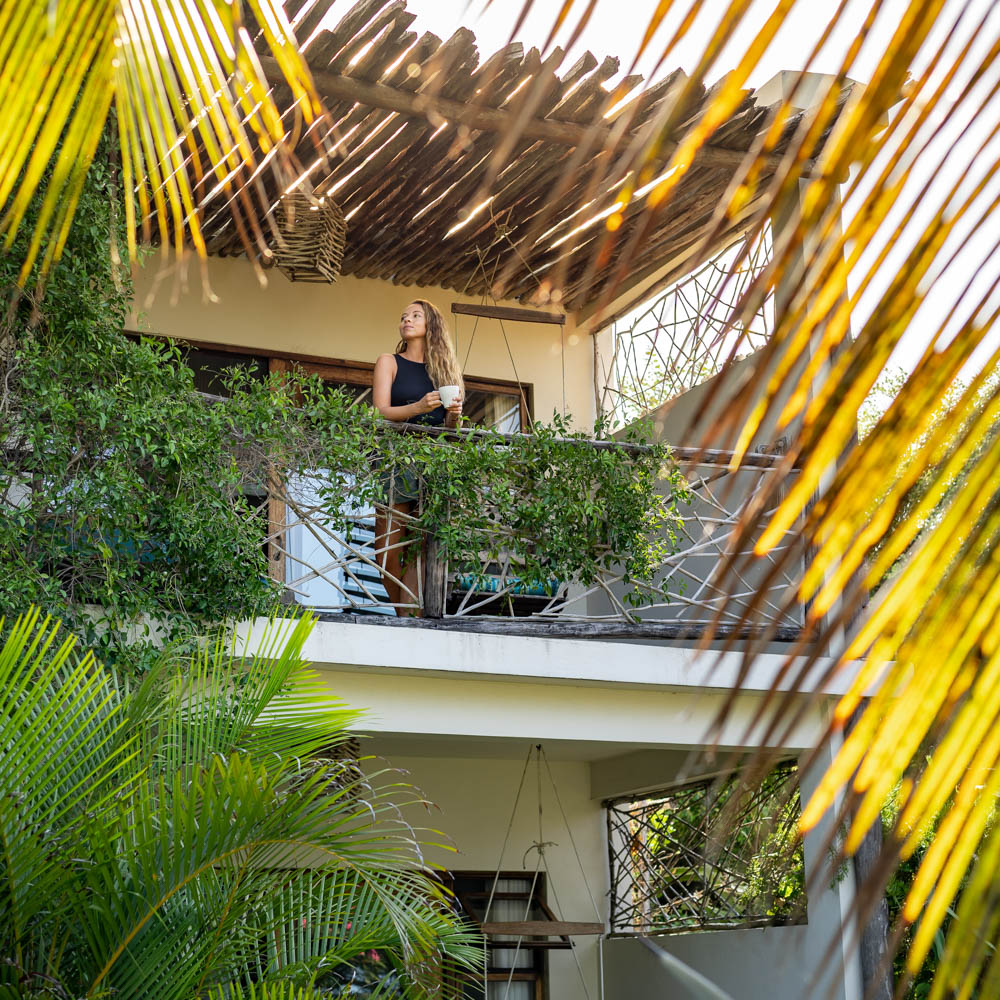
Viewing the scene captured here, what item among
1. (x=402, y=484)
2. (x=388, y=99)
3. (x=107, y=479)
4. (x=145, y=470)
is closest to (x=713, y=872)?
(x=402, y=484)

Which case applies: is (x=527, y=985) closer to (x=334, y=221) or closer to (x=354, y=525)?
(x=354, y=525)

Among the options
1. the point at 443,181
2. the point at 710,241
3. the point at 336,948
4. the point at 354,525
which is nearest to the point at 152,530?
the point at 354,525

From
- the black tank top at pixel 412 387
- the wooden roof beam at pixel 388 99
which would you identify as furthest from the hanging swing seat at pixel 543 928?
the wooden roof beam at pixel 388 99

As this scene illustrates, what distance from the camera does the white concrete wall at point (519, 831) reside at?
30.6 ft

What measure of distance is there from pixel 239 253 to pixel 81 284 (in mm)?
3413

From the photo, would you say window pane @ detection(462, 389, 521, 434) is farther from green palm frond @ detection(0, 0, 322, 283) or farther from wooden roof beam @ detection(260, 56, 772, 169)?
green palm frond @ detection(0, 0, 322, 283)

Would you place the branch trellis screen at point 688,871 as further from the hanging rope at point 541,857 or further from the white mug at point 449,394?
the white mug at point 449,394

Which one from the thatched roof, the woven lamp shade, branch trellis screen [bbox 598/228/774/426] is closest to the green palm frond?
the thatched roof

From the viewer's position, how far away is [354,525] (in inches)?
266

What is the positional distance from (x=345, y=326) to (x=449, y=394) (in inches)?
128

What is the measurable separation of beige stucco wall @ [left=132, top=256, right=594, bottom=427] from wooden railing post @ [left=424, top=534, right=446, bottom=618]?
3012mm

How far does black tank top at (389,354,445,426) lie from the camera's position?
7250mm

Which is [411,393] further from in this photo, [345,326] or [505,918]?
[505,918]

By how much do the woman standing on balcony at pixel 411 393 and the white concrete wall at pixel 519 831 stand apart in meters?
2.46
